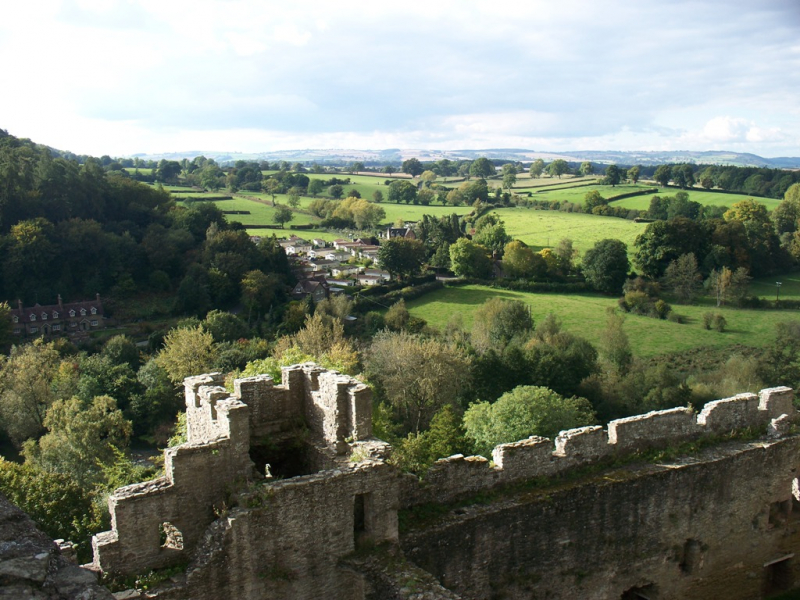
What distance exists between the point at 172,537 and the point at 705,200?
109476 millimetres

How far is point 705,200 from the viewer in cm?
10444

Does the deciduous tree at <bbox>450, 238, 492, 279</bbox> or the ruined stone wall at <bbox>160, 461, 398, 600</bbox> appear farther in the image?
the deciduous tree at <bbox>450, 238, 492, 279</bbox>

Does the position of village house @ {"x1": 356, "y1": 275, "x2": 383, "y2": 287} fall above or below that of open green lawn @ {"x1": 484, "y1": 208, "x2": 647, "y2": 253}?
below

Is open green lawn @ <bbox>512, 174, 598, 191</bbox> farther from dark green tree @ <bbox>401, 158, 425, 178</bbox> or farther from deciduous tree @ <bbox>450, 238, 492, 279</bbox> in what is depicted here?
deciduous tree @ <bbox>450, 238, 492, 279</bbox>

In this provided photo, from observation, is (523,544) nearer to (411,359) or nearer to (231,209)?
(411,359)

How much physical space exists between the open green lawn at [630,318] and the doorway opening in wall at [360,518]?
4270cm

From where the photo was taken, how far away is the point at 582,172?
154 m

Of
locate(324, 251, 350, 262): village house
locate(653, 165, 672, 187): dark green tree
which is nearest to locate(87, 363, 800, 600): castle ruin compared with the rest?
locate(324, 251, 350, 262): village house

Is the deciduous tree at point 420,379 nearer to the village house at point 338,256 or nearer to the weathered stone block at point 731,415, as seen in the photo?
the weathered stone block at point 731,415

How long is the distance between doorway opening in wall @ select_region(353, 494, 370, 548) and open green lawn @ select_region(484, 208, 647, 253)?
2741 inches

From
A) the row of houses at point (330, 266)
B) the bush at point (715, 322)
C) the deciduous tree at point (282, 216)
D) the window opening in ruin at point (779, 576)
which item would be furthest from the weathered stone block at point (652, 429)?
the deciduous tree at point (282, 216)

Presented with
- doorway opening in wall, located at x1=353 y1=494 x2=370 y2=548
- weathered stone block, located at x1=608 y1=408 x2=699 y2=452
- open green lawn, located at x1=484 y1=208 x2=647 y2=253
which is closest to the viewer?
doorway opening in wall, located at x1=353 y1=494 x2=370 y2=548

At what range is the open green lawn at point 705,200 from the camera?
327 ft

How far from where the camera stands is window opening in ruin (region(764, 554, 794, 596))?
14.1 meters
